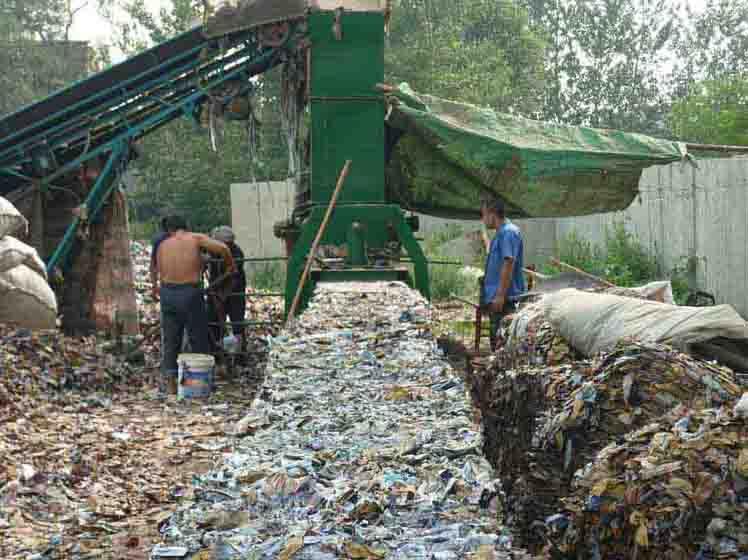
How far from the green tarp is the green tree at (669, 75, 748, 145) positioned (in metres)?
7.56

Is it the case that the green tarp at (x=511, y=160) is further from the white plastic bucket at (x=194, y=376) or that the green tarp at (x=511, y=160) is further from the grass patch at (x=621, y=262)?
the grass patch at (x=621, y=262)

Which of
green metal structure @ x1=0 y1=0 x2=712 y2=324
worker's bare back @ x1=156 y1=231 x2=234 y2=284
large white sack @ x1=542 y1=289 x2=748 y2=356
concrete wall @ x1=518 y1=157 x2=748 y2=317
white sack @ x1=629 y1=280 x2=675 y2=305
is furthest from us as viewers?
concrete wall @ x1=518 y1=157 x2=748 y2=317

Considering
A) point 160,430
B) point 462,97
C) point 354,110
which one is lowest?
point 160,430

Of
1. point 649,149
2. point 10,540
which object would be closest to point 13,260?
point 10,540

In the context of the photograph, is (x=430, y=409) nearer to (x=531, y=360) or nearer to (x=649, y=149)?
(x=531, y=360)

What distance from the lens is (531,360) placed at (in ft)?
19.1

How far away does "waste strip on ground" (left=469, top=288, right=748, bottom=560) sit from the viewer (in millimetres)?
2404

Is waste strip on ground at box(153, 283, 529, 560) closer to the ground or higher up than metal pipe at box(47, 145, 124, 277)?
closer to the ground

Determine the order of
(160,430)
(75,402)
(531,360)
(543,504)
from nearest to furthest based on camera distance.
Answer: (543,504) < (531,360) < (160,430) < (75,402)

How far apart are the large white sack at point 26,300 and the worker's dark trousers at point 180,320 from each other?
3.99ft

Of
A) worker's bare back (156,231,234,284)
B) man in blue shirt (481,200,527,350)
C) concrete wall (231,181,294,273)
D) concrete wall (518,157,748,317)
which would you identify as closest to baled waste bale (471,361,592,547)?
man in blue shirt (481,200,527,350)

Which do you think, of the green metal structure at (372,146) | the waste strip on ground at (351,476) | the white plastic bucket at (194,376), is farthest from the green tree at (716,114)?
the waste strip on ground at (351,476)

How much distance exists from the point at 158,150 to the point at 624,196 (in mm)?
19644

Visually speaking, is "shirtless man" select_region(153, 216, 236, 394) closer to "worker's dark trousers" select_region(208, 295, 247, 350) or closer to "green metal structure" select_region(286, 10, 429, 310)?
"worker's dark trousers" select_region(208, 295, 247, 350)
